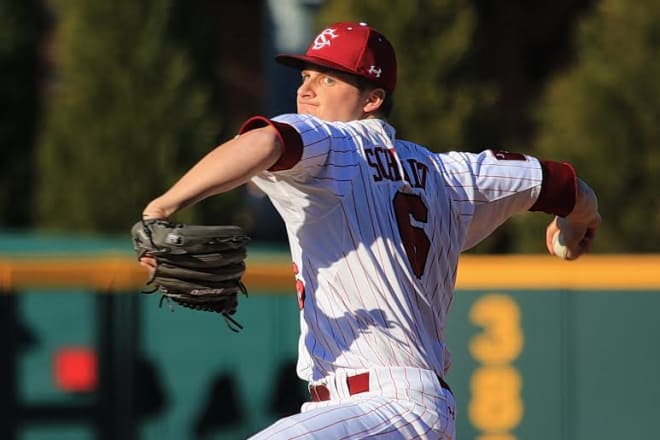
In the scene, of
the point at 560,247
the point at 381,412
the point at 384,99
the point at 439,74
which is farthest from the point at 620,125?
the point at 381,412

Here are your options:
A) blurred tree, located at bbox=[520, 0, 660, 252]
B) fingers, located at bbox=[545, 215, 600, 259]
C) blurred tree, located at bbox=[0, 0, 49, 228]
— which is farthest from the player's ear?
blurred tree, located at bbox=[0, 0, 49, 228]

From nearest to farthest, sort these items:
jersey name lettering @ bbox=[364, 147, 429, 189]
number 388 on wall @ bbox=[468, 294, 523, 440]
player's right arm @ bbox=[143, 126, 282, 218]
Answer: player's right arm @ bbox=[143, 126, 282, 218]
jersey name lettering @ bbox=[364, 147, 429, 189]
number 388 on wall @ bbox=[468, 294, 523, 440]

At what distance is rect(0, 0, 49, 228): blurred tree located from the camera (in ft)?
41.4

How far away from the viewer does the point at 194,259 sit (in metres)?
3.24

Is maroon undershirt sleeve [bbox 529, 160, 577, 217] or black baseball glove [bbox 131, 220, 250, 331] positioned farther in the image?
maroon undershirt sleeve [bbox 529, 160, 577, 217]

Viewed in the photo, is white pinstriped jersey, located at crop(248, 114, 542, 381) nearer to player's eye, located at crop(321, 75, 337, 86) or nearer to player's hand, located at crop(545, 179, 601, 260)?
player's eye, located at crop(321, 75, 337, 86)

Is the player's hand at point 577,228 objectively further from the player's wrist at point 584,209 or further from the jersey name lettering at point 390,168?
the jersey name lettering at point 390,168

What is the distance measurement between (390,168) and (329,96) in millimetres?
269

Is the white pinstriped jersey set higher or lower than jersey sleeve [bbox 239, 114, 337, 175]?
lower

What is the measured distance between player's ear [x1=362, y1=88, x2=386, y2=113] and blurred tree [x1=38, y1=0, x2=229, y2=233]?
6935 millimetres

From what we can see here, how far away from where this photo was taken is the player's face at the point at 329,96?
12.1 feet

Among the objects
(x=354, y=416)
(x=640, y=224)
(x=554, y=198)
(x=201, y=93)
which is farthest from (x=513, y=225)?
(x=354, y=416)

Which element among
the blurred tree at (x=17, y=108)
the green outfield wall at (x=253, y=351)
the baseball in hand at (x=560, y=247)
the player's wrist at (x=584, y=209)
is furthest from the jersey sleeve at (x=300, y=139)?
the blurred tree at (x=17, y=108)

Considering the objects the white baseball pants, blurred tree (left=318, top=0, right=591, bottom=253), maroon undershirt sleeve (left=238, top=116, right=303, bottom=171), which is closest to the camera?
maroon undershirt sleeve (left=238, top=116, right=303, bottom=171)
